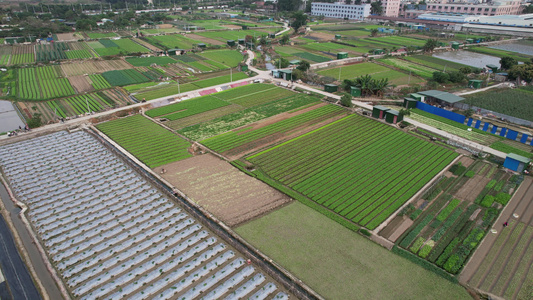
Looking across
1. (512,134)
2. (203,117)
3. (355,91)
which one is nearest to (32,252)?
(203,117)

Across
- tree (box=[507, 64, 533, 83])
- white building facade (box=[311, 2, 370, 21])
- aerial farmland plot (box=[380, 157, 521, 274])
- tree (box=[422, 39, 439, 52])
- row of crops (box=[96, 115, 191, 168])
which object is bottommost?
aerial farmland plot (box=[380, 157, 521, 274])

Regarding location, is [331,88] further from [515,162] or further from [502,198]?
[502,198]

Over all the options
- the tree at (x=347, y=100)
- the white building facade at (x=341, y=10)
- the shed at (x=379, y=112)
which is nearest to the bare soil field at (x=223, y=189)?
the shed at (x=379, y=112)

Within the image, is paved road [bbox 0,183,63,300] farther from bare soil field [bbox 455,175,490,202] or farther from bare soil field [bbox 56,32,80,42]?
bare soil field [bbox 56,32,80,42]

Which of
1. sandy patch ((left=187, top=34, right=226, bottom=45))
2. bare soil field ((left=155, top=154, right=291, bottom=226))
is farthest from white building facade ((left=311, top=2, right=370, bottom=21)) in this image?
bare soil field ((left=155, top=154, right=291, bottom=226))

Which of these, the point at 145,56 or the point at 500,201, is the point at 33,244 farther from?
the point at 145,56

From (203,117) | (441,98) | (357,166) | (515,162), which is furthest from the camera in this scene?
(441,98)

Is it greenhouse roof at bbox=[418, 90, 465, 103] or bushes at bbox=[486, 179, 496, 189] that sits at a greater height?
greenhouse roof at bbox=[418, 90, 465, 103]
